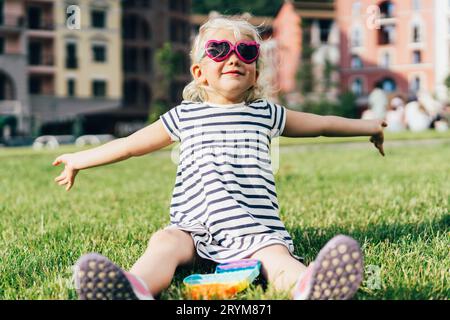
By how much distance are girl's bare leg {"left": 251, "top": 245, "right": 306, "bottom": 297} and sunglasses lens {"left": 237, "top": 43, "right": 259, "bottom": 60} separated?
892mm

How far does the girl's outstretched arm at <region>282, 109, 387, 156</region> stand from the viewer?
330 centimetres

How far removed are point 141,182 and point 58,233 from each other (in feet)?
13.4

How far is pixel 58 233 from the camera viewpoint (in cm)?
415

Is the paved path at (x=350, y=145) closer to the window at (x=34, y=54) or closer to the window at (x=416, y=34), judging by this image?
the window at (x=34, y=54)

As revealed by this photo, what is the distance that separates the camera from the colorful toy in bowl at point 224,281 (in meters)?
2.53

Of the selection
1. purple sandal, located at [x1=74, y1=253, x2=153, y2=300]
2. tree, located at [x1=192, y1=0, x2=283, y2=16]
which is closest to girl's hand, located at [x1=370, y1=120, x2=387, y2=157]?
purple sandal, located at [x1=74, y1=253, x2=153, y2=300]

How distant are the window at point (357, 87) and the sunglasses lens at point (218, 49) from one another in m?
54.5

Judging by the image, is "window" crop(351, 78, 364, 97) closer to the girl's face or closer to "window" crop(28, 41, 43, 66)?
"window" crop(28, 41, 43, 66)

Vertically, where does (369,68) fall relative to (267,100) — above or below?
above

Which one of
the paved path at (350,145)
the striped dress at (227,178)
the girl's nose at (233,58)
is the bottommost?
the paved path at (350,145)

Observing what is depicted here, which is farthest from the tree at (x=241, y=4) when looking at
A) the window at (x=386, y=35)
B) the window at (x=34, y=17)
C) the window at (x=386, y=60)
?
the window at (x=34, y=17)

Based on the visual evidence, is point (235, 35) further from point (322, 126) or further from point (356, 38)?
point (356, 38)
